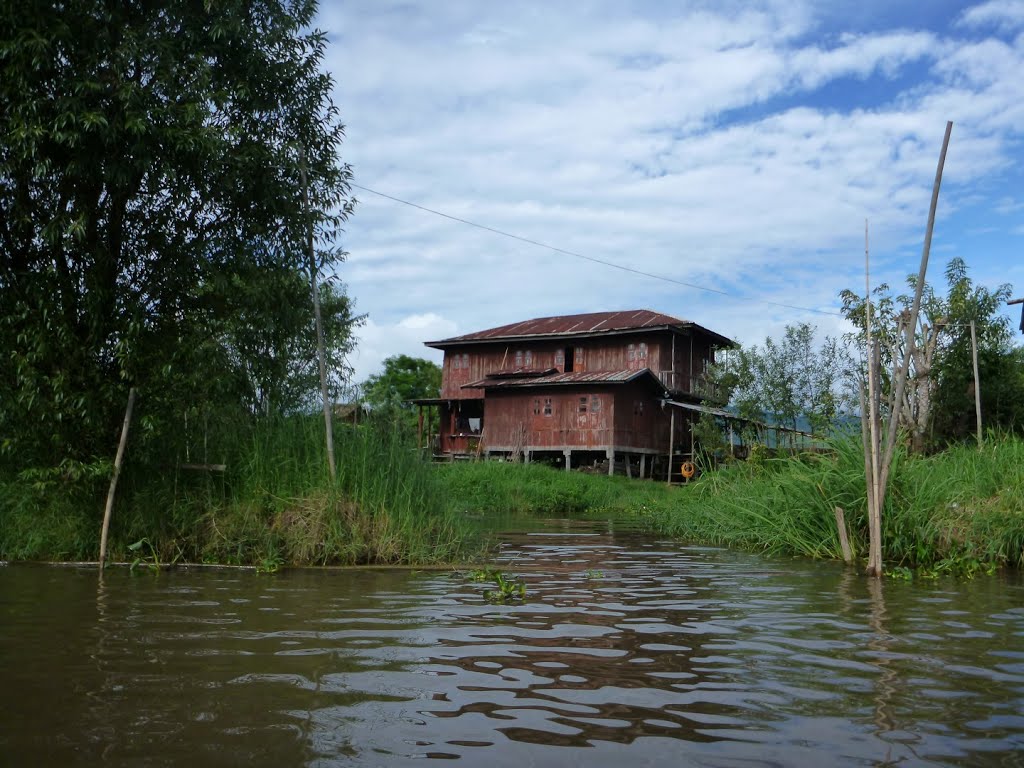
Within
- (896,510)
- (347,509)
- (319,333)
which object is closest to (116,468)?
(347,509)

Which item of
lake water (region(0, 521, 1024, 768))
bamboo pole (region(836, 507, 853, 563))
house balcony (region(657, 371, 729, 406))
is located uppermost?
house balcony (region(657, 371, 729, 406))

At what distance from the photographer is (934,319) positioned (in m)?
20.5

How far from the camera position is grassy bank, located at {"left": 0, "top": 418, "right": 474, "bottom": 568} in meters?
7.86

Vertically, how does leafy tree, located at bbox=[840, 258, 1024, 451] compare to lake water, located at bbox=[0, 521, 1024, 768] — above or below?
above

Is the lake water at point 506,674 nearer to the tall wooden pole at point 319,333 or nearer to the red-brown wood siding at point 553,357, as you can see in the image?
the tall wooden pole at point 319,333

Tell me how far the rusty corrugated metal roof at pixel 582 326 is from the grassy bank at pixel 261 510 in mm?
23188

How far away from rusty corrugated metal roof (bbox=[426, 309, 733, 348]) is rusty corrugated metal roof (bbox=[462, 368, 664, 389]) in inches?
65.6

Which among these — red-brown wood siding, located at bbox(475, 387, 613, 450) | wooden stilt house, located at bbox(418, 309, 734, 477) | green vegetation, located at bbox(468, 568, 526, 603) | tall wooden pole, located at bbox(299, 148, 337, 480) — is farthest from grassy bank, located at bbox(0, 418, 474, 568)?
red-brown wood siding, located at bbox(475, 387, 613, 450)

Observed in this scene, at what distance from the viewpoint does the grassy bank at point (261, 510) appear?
7863 mm

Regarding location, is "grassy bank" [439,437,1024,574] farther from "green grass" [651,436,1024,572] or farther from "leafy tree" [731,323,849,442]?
"leafy tree" [731,323,849,442]

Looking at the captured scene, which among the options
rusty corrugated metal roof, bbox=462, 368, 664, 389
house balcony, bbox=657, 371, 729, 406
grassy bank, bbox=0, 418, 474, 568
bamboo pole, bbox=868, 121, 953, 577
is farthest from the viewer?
rusty corrugated metal roof, bbox=462, 368, 664, 389

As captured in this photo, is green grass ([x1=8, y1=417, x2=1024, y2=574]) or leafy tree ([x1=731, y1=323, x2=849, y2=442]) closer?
green grass ([x1=8, y1=417, x2=1024, y2=574])

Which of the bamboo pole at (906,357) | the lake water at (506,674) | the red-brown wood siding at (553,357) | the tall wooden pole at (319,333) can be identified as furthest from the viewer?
the red-brown wood siding at (553,357)

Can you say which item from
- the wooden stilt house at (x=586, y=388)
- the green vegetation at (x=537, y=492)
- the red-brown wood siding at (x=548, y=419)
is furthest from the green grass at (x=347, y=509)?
the red-brown wood siding at (x=548, y=419)
